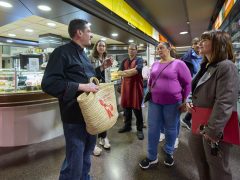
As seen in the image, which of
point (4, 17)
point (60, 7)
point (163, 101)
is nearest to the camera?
point (163, 101)

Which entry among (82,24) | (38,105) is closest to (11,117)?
(38,105)

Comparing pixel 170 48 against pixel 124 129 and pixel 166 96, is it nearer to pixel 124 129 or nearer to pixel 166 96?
pixel 166 96

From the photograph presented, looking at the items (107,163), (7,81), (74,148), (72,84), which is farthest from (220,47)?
(7,81)

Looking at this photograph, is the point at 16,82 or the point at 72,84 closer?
the point at 72,84

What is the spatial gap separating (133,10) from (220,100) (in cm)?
393

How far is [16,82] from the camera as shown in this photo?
9.39 ft

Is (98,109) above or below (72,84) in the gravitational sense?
below

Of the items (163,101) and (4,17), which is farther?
(4,17)

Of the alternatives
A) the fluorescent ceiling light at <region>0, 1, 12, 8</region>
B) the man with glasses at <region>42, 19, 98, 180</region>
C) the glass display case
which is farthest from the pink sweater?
the fluorescent ceiling light at <region>0, 1, 12, 8</region>

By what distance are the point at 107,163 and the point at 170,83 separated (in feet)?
4.15

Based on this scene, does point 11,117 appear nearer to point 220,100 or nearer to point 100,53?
point 100,53

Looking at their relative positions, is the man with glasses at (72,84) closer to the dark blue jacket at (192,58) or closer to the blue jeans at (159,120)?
the blue jeans at (159,120)

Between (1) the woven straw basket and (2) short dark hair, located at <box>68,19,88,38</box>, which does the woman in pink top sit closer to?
(1) the woven straw basket

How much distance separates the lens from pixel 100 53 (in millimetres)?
2678
